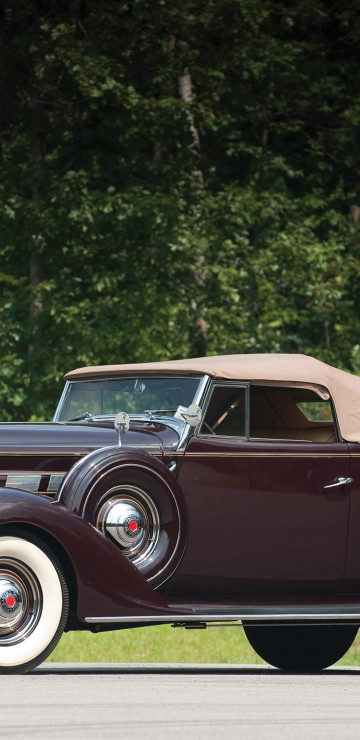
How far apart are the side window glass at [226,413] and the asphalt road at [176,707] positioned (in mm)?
1637

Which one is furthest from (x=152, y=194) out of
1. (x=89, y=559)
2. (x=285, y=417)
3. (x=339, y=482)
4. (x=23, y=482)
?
(x=89, y=559)

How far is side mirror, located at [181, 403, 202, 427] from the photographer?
360 inches

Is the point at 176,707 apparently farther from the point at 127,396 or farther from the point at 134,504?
the point at 127,396

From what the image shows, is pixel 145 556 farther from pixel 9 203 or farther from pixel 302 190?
pixel 302 190

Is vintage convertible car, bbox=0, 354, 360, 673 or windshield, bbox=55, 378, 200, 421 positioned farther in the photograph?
windshield, bbox=55, 378, 200, 421

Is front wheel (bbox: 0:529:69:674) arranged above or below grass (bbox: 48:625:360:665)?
above

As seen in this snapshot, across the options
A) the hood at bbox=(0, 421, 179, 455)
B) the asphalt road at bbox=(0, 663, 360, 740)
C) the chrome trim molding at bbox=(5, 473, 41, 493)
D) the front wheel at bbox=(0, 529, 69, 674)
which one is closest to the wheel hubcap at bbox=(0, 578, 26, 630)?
the front wheel at bbox=(0, 529, 69, 674)

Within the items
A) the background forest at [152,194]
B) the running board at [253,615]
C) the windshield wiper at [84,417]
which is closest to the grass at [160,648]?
the background forest at [152,194]

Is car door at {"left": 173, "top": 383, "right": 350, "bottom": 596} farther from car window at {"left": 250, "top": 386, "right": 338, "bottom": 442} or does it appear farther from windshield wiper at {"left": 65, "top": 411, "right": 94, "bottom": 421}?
windshield wiper at {"left": 65, "top": 411, "right": 94, "bottom": 421}

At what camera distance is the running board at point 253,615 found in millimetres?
8555

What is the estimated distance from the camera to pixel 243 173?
2366 centimetres

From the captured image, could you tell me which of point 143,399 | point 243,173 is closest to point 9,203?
point 243,173

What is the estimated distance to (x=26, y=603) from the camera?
27.1 feet

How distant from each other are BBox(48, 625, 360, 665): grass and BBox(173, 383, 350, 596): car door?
583 cm
